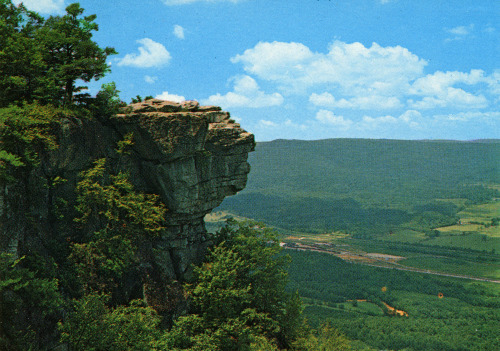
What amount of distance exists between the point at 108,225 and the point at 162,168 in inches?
211

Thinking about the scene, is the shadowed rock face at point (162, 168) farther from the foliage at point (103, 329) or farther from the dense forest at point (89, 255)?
the foliage at point (103, 329)

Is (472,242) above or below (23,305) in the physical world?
below

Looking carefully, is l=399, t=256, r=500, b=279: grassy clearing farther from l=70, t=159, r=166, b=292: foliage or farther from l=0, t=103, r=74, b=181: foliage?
l=0, t=103, r=74, b=181: foliage

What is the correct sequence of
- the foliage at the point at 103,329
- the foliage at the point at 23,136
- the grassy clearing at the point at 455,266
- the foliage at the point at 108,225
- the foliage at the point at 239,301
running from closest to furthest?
the foliage at the point at 23,136 < the foliage at the point at 103,329 < the foliage at the point at 108,225 < the foliage at the point at 239,301 < the grassy clearing at the point at 455,266

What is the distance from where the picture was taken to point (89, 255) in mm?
24984

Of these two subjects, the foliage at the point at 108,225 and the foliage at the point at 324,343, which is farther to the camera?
the foliage at the point at 324,343

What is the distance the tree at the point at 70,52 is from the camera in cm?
2645

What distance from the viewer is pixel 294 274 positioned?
13375cm

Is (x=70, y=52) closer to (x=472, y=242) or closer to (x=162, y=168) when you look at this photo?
(x=162, y=168)

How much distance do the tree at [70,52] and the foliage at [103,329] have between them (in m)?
12.5

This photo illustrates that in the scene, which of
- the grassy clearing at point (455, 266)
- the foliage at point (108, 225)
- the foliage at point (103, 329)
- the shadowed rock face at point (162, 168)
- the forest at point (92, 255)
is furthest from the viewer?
the grassy clearing at point (455, 266)

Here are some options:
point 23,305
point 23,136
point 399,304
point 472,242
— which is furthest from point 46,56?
point 472,242

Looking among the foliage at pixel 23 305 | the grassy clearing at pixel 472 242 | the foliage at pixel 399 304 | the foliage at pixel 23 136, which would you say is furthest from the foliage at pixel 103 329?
the grassy clearing at pixel 472 242

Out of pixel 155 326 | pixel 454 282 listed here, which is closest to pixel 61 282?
pixel 155 326
